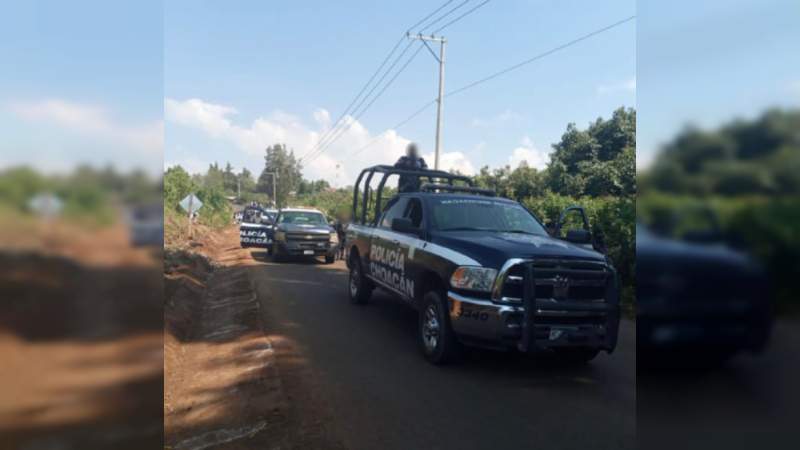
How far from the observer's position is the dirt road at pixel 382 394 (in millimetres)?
4047

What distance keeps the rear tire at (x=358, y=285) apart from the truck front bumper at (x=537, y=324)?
3819mm

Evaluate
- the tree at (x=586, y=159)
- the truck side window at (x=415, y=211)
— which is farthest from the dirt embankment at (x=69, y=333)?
the tree at (x=586, y=159)

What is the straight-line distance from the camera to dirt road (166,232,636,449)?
13.3 feet

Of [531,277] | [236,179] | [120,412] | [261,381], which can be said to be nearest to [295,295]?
[261,381]

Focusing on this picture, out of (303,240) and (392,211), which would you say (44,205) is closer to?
(392,211)

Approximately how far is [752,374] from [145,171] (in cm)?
139

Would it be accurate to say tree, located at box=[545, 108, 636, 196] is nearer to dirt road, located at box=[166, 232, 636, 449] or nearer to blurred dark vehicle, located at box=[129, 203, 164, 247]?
dirt road, located at box=[166, 232, 636, 449]

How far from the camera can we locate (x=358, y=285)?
9141 millimetres

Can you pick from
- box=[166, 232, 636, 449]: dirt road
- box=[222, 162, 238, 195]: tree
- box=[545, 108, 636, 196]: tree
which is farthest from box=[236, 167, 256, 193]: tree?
box=[166, 232, 636, 449]: dirt road

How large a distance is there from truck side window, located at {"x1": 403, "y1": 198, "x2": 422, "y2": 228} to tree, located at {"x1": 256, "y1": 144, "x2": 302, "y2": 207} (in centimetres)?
7283

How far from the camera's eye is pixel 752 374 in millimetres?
1054

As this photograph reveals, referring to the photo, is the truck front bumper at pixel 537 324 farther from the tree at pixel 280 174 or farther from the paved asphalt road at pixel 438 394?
the tree at pixel 280 174

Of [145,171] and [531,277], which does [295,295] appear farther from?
[145,171]

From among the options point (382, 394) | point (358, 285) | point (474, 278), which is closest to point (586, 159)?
point (358, 285)
